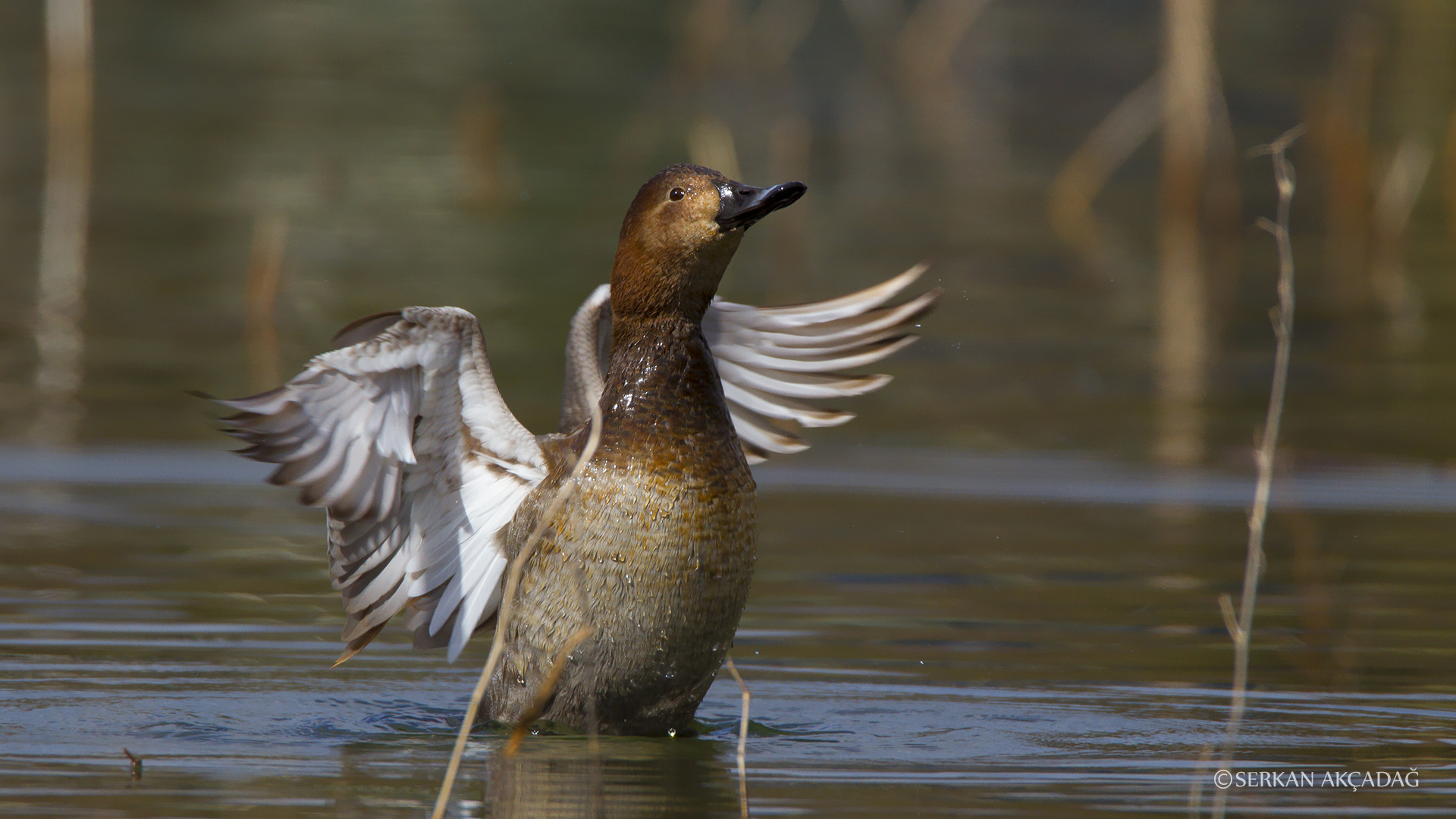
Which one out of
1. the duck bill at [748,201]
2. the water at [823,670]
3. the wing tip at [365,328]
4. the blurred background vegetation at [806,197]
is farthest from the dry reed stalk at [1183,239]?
the wing tip at [365,328]

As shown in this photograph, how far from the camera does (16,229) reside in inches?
610

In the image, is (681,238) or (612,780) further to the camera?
(681,238)

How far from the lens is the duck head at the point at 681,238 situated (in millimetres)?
5641

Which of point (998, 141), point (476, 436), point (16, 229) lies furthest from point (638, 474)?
point (998, 141)

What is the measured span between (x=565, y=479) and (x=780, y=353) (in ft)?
4.57

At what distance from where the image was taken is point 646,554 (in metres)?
5.58

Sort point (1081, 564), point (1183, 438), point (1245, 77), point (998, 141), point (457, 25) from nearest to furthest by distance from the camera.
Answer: point (1081, 564), point (1183, 438), point (998, 141), point (1245, 77), point (457, 25)

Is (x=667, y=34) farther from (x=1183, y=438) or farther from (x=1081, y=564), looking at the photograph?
(x=1081, y=564)

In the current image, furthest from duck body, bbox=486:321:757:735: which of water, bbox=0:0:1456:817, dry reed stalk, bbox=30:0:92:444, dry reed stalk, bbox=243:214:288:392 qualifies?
dry reed stalk, bbox=243:214:288:392

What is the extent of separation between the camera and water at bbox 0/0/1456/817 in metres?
5.40

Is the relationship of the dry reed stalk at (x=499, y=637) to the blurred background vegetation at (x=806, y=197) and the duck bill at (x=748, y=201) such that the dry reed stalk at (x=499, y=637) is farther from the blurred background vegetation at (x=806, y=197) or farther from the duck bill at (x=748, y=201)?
the blurred background vegetation at (x=806, y=197)

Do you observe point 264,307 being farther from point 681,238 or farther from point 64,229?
point 681,238

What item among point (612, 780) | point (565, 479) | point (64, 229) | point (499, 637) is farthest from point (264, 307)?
point (499, 637)

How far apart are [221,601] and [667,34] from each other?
21526 millimetres
